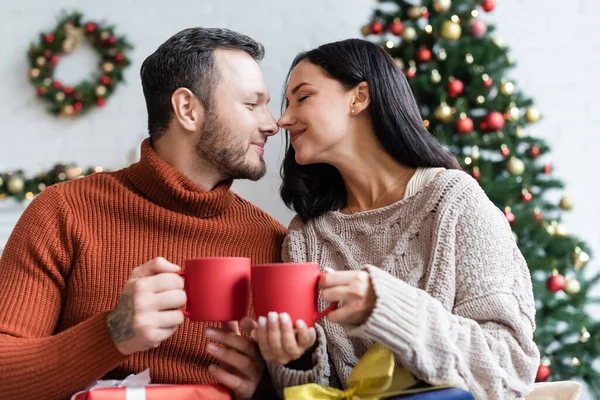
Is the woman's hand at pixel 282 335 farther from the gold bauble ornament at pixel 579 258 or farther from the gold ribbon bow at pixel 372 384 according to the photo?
the gold bauble ornament at pixel 579 258

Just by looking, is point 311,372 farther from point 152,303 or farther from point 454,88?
point 454,88

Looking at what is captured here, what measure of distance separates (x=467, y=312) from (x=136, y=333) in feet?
1.87

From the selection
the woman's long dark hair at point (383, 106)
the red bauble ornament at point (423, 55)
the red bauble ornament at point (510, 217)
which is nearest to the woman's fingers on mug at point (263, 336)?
the woman's long dark hair at point (383, 106)

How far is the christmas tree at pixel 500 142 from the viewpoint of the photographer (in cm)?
236

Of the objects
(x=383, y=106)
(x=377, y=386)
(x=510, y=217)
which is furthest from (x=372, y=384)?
(x=510, y=217)

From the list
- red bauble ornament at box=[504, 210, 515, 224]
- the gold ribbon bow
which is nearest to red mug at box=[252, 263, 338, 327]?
the gold ribbon bow

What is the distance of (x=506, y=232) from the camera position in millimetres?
1303

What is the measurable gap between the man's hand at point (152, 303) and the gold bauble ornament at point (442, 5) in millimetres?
1716

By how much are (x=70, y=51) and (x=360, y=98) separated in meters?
2.21

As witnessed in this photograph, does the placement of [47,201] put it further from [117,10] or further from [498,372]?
[117,10]

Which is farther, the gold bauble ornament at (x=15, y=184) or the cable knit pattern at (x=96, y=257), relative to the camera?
the gold bauble ornament at (x=15, y=184)

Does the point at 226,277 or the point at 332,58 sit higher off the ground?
the point at 332,58

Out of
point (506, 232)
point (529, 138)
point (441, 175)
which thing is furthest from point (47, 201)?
point (529, 138)

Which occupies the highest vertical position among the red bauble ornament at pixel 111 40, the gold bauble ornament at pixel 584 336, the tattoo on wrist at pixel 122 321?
the red bauble ornament at pixel 111 40
